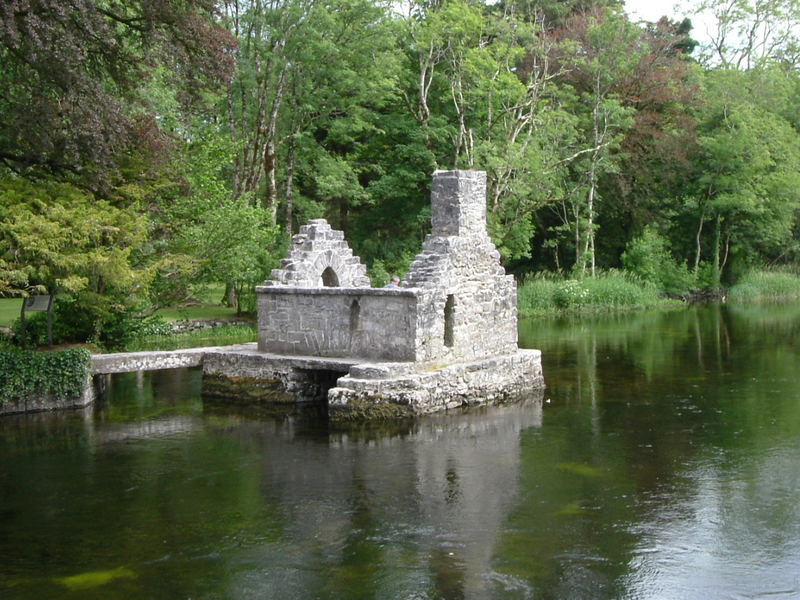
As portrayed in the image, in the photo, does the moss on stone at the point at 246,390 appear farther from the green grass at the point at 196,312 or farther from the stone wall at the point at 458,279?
the green grass at the point at 196,312

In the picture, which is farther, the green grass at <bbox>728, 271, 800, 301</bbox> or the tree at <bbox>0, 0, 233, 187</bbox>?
the green grass at <bbox>728, 271, 800, 301</bbox>

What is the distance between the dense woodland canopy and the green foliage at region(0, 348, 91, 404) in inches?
46.4

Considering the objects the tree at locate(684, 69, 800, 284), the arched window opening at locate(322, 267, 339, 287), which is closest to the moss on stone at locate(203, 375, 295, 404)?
the arched window opening at locate(322, 267, 339, 287)

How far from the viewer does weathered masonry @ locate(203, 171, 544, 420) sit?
1688 centimetres

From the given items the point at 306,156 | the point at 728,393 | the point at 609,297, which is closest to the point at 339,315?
the point at 728,393

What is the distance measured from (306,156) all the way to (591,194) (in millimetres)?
10847

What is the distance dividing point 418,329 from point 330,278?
4.18 metres

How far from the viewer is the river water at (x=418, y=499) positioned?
9.82 m

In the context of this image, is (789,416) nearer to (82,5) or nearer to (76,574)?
(76,574)

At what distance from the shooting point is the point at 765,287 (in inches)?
1641

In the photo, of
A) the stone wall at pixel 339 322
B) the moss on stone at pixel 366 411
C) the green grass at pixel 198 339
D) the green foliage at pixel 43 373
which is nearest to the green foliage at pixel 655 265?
the green grass at pixel 198 339

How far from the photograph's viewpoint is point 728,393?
19.2 metres

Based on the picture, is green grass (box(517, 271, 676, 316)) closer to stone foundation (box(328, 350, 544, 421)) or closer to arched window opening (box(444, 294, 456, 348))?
stone foundation (box(328, 350, 544, 421))

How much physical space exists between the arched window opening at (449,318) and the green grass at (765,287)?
25.6m
